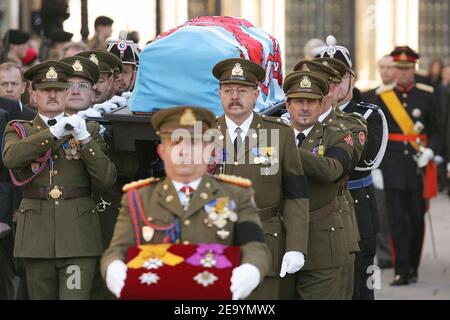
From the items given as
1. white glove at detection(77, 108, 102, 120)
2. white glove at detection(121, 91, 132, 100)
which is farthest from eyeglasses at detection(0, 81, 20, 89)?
white glove at detection(77, 108, 102, 120)

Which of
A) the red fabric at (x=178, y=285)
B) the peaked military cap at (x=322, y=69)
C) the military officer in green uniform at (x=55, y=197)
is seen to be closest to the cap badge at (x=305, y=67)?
the peaked military cap at (x=322, y=69)

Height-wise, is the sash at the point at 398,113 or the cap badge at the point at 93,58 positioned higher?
the cap badge at the point at 93,58

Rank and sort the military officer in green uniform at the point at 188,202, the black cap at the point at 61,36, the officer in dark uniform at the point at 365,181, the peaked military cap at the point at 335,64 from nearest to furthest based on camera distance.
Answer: the military officer in green uniform at the point at 188,202
the peaked military cap at the point at 335,64
the officer in dark uniform at the point at 365,181
the black cap at the point at 61,36

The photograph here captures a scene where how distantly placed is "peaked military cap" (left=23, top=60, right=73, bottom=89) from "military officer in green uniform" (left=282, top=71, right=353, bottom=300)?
47.0 inches

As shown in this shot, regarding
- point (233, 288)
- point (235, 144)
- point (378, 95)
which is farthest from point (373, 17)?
point (233, 288)

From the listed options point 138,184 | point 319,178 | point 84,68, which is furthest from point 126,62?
point 138,184

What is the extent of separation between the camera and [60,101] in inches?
321

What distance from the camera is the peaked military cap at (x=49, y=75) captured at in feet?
26.6

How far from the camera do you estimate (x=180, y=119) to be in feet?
20.0

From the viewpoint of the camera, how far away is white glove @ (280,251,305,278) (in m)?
7.42

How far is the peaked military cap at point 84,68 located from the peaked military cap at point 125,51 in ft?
3.67

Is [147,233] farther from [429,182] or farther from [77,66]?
[429,182]

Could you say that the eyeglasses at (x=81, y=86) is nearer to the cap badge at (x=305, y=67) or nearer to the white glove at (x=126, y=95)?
the white glove at (x=126, y=95)

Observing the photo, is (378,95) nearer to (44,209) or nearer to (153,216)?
(44,209)
